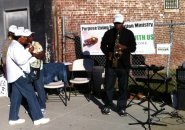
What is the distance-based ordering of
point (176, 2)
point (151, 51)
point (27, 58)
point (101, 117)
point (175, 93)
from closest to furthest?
1. point (27, 58)
2. point (101, 117)
3. point (175, 93)
4. point (151, 51)
5. point (176, 2)

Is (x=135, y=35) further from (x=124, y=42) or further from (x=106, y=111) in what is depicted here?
(x=106, y=111)

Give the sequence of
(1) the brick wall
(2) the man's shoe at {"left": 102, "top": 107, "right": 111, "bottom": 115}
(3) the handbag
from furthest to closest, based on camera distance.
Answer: (1) the brick wall → (2) the man's shoe at {"left": 102, "top": 107, "right": 111, "bottom": 115} → (3) the handbag

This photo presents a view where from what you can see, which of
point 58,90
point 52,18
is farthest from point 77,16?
point 58,90

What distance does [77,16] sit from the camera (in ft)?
44.3

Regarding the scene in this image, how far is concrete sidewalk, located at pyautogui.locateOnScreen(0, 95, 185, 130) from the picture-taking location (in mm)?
7816

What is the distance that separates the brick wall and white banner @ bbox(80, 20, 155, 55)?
1390 mm

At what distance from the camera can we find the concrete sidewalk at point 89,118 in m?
7.82

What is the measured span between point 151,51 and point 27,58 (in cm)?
453

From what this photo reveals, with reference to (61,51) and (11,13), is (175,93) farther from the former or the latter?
(11,13)

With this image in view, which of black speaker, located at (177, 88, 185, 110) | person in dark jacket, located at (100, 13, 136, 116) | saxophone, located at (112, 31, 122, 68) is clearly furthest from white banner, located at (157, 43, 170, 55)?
saxophone, located at (112, 31, 122, 68)

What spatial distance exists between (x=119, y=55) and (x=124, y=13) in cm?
652

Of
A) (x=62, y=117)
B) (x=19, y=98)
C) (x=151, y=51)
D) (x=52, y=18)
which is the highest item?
(x=52, y=18)

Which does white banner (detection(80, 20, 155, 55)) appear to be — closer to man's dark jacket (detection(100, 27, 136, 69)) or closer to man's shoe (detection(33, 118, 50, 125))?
man's dark jacket (detection(100, 27, 136, 69))

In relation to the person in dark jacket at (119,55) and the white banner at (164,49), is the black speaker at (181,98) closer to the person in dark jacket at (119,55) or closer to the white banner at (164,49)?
the person in dark jacket at (119,55)
